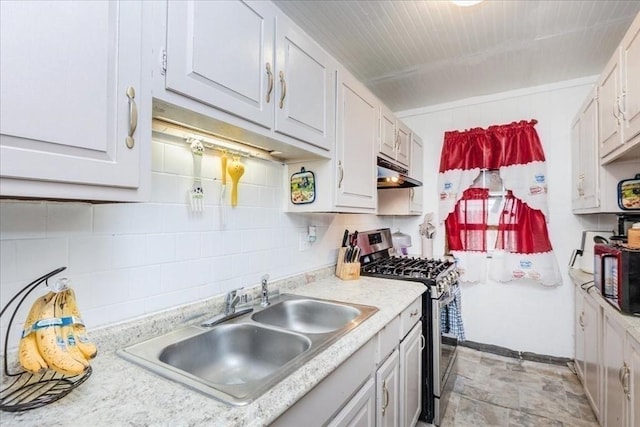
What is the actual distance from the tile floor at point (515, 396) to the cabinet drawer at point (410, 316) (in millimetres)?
734

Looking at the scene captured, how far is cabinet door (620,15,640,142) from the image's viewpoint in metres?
1.44

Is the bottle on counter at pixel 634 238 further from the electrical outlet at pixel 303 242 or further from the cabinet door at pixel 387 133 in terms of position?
the electrical outlet at pixel 303 242

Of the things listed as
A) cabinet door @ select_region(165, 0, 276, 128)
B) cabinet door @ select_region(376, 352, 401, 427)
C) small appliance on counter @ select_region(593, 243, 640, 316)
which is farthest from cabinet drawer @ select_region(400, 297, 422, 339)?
cabinet door @ select_region(165, 0, 276, 128)

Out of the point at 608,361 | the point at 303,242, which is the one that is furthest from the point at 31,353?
the point at 608,361

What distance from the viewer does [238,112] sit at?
1.10m

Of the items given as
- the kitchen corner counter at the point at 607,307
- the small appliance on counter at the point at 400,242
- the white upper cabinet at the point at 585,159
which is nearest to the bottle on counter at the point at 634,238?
the kitchen corner counter at the point at 607,307

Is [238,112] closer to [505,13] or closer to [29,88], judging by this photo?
[29,88]

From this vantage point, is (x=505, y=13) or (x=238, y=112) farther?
(x=505, y=13)

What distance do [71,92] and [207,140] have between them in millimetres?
694

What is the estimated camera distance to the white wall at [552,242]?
2758 mm

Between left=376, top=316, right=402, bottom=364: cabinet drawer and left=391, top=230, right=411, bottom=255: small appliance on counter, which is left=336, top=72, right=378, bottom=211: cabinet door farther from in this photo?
left=391, top=230, right=411, bottom=255: small appliance on counter

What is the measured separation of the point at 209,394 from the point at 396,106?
3.27 meters

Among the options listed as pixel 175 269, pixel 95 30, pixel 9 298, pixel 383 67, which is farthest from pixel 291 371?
pixel 383 67

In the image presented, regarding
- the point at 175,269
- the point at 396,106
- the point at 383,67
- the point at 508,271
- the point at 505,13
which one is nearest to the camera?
the point at 175,269
